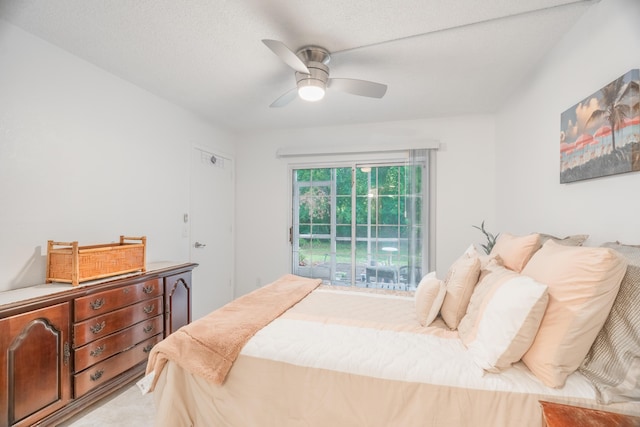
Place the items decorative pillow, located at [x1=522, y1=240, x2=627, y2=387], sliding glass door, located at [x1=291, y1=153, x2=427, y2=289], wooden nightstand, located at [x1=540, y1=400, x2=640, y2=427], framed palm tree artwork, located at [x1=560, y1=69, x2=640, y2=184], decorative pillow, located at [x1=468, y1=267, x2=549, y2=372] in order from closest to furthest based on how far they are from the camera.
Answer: wooden nightstand, located at [x1=540, y1=400, x2=640, y2=427] → decorative pillow, located at [x1=522, y1=240, x2=627, y2=387] → decorative pillow, located at [x1=468, y1=267, x2=549, y2=372] → framed palm tree artwork, located at [x1=560, y1=69, x2=640, y2=184] → sliding glass door, located at [x1=291, y1=153, x2=427, y2=289]

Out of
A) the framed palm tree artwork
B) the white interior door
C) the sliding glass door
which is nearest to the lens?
the framed palm tree artwork

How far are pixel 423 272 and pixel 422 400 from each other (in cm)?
250

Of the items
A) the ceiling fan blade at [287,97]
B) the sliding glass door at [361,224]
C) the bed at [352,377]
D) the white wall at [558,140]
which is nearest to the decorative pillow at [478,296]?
the bed at [352,377]

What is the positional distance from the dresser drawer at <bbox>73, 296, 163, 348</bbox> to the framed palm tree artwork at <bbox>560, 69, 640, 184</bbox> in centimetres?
313

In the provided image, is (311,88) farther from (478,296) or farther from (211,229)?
(211,229)

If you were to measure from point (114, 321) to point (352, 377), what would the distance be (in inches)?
70.3

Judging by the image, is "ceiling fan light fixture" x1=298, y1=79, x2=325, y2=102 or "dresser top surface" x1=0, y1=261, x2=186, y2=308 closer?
"dresser top surface" x1=0, y1=261, x2=186, y2=308

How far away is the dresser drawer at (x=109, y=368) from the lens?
179 centimetres

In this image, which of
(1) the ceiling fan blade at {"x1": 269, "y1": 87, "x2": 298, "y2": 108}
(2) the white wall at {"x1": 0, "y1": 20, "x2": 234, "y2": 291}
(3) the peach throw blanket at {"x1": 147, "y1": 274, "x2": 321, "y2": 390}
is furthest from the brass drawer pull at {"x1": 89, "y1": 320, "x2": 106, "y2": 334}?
(1) the ceiling fan blade at {"x1": 269, "y1": 87, "x2": 298, "y2": 108}

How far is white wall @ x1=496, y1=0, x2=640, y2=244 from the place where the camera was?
1.38 m

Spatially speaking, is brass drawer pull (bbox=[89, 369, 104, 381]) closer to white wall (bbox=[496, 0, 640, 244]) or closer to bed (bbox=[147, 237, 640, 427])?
bed (bbox=[147, 237, 640, 427])

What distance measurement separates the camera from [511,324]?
1137mm

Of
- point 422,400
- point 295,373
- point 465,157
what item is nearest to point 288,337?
point 295,373

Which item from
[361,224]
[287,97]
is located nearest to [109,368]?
[287,97]
